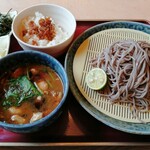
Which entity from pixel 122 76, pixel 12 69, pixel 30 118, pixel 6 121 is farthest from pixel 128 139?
pixel 12 69

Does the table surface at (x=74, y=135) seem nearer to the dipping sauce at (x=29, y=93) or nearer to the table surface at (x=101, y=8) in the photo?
the dipping sauce at (x=29, y=93)

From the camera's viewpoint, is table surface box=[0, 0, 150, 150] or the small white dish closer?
table surface box=[0, 0, 150, 150]

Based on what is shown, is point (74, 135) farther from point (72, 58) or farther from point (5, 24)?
point (5, 24)

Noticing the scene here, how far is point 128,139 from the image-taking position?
1.27m

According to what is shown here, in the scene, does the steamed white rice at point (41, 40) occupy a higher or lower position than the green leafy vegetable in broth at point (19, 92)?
higher

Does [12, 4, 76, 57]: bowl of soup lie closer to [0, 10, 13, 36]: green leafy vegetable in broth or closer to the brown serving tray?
[0, 10, 13, 36]: green leafy vegetable in broth

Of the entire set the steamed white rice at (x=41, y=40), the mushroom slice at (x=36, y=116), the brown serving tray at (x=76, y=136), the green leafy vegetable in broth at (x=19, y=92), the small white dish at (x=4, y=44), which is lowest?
the brown serving tray at (x=76, y=136)

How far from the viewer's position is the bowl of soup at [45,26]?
1.59 metres

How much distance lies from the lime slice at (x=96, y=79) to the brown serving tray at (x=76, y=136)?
16 cm

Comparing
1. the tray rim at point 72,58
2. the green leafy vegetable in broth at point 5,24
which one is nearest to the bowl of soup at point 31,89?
the tray rim at point 72,58

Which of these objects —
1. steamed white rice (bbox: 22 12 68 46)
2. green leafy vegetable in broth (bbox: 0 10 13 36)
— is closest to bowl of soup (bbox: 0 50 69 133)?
steamed white rice (bbox: 22 12 68 46)

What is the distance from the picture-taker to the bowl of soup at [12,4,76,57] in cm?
159

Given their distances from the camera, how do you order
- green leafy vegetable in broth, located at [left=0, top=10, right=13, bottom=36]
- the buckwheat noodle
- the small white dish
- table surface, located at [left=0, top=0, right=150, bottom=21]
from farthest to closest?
table surface, located at [left=0, top=0, right=150, bottom=21] → green leafy vegetable in broth, located at [left=0, top=10, right=13, bottom=36] → the small white dish → the buckwheat noodle

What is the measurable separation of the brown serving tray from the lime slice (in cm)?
16
